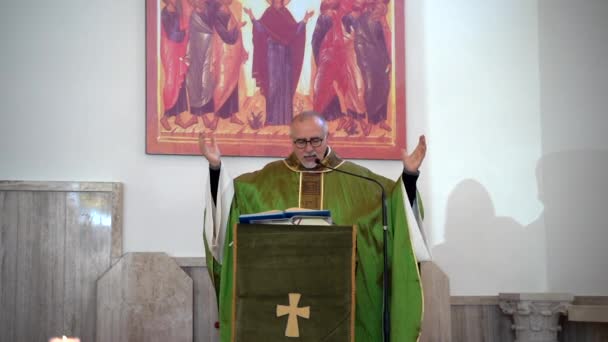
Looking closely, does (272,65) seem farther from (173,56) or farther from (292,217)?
(292,217)

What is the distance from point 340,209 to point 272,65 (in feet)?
6.16

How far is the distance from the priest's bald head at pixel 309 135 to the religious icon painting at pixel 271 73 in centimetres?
137

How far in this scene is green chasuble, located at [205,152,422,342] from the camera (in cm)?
384

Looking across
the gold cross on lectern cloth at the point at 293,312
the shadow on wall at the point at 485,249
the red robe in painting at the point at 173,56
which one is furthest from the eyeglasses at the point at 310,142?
the shadow on wall at the point at 485,249

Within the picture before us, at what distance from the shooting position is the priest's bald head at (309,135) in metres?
4.29

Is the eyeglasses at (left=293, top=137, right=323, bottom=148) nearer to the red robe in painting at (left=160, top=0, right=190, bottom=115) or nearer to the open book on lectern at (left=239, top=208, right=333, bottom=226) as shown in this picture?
the open book on lectern at (left=239, top=208, right=333, bottom=226)

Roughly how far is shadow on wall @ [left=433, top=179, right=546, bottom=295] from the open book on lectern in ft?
8.35

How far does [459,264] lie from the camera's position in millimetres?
5984

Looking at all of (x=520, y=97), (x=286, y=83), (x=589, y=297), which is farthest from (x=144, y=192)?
(x=589, y=297)

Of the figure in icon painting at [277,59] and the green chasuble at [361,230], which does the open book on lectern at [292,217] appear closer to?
the green chasuble at [361,230]

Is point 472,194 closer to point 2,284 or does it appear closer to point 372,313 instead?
point 372,313

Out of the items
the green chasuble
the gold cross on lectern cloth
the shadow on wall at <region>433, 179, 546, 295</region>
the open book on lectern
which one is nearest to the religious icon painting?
the shadow on wall at <region>433, 179, 546, 295</region>

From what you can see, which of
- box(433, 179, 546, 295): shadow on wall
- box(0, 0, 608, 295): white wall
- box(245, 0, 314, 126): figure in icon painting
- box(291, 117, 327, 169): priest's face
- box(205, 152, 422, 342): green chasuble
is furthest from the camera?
box(433, 179, 546, 295): shadow on wall

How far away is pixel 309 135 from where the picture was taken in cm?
428
